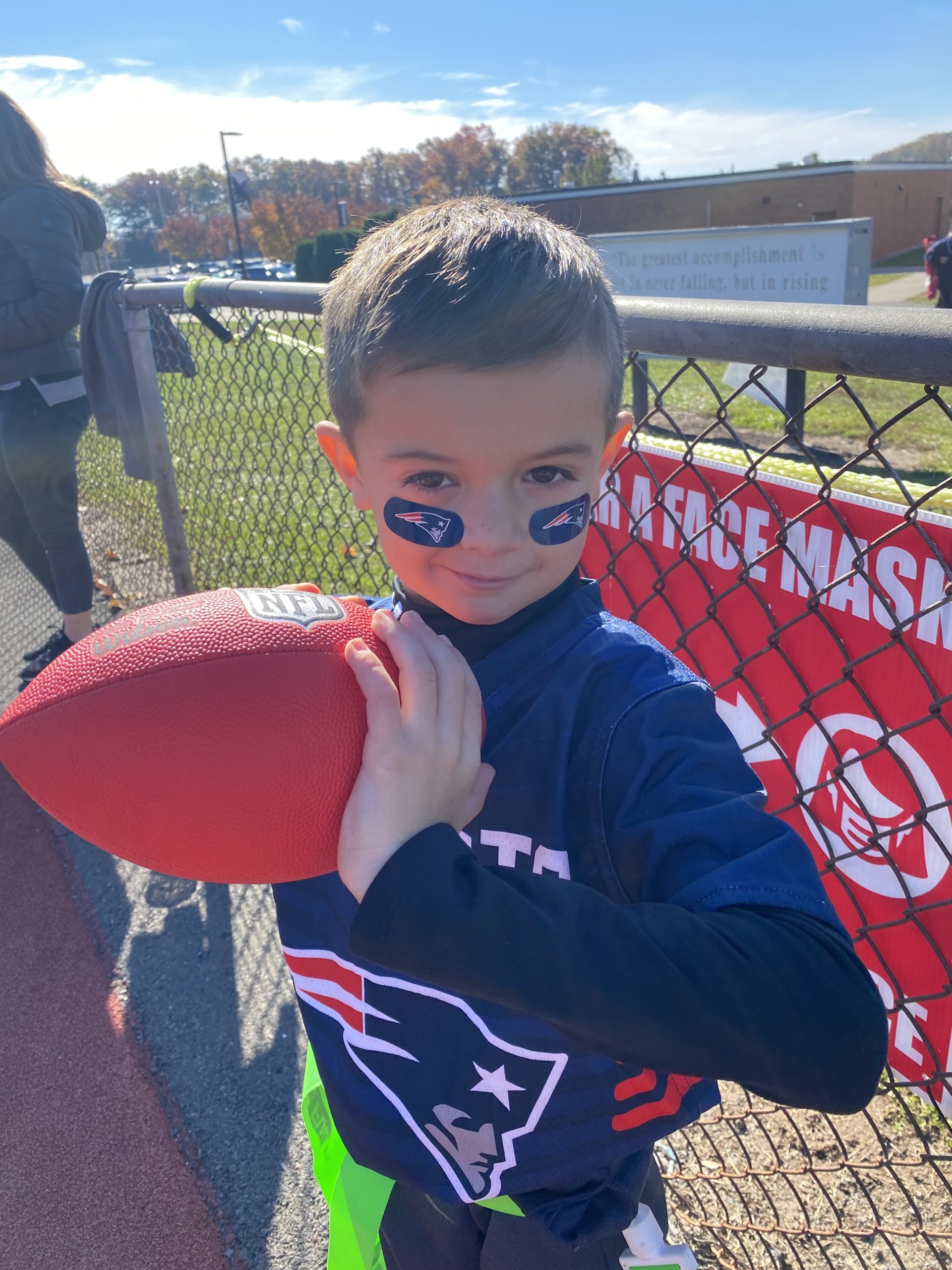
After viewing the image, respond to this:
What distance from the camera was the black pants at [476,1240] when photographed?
1.34 meters

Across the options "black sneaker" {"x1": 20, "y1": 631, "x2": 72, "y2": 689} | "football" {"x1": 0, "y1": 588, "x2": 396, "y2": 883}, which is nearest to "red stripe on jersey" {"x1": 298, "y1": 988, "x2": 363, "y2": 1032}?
"football" {"x1": 0, "y1": 588, "x2": 396, "y2": 883}

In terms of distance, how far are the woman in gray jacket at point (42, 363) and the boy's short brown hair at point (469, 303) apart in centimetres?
294

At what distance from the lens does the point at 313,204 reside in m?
72.7

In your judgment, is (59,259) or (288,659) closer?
(288,659)

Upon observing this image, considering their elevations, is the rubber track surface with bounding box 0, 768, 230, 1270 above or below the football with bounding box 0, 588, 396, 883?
below

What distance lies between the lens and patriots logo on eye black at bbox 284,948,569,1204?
1.29 m

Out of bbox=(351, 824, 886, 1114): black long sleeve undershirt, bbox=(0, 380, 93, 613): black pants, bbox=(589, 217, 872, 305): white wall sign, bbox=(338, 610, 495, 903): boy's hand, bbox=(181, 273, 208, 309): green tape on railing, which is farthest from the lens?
bbox=(589, 217, 872, 305): white wall sign

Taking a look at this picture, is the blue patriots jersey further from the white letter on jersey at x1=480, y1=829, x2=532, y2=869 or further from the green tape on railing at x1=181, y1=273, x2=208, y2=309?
the green tape on railing at x1=181, y1=273, x2=208, y2=309

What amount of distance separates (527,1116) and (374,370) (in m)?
1.06

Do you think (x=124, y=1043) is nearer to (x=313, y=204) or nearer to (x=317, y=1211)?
(x=317, y=1211)

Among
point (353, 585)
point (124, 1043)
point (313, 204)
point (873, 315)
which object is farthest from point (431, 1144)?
point (313, 204)

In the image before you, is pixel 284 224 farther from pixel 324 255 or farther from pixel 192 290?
pixel 192 290

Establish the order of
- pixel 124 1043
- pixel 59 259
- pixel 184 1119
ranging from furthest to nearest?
1. pixel 59 259
2. pixel 124 1043
3. pixel 184 1119

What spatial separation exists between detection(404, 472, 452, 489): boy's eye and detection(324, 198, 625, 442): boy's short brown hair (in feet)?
0.44
